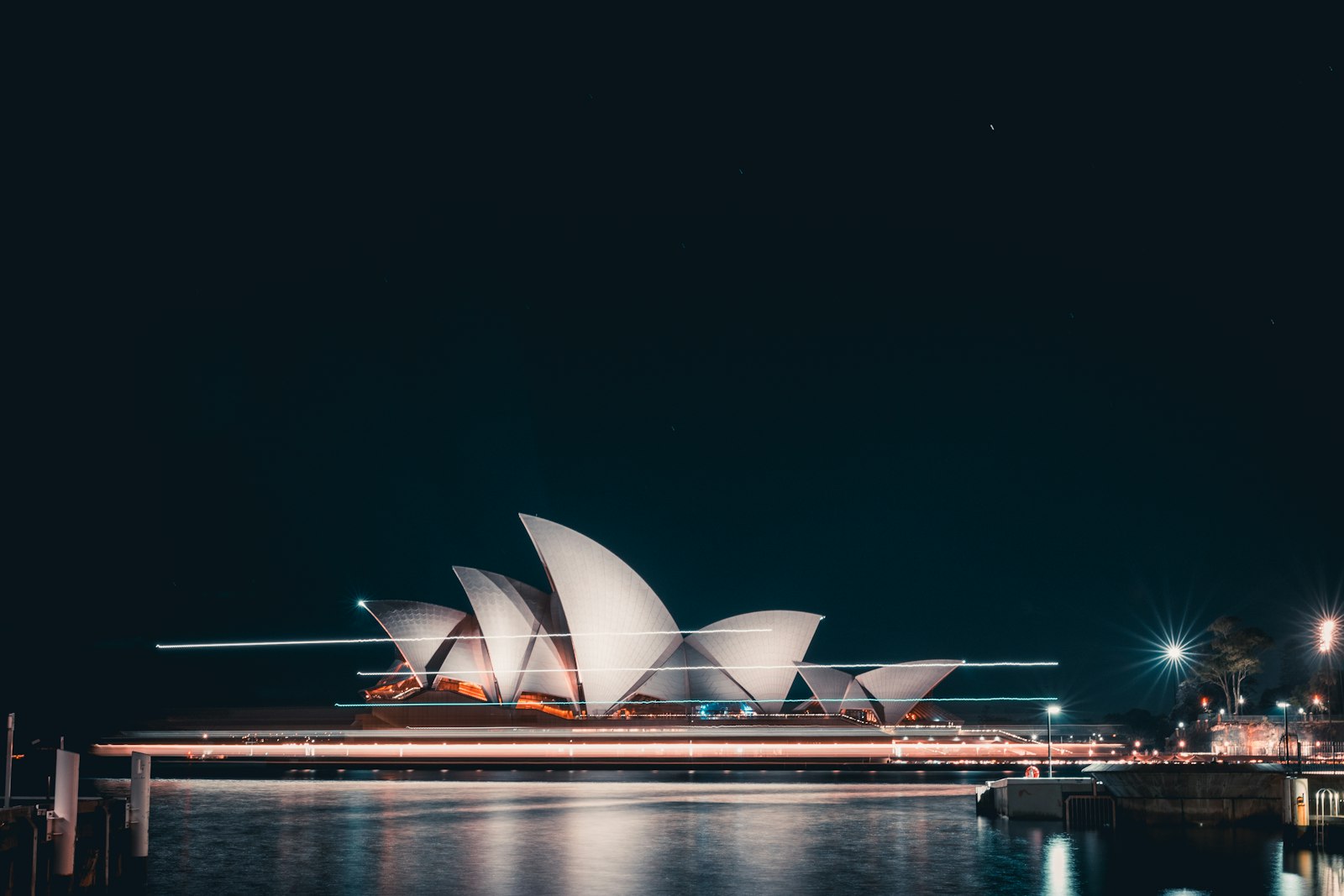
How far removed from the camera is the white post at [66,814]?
87.6ft

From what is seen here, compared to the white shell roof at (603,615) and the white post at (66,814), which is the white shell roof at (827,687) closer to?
the white shell roof at (603,615)

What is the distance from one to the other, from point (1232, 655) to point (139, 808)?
73.8 m

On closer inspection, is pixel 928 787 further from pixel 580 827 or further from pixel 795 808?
pixel 580 827

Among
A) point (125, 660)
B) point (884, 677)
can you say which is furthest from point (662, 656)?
A: point (125, 660)

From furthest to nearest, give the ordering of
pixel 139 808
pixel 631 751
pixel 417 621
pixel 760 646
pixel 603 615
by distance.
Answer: pixel 760 646, pixel 417 621, pixel 631 751, pixel 603 615, pixel 139 808

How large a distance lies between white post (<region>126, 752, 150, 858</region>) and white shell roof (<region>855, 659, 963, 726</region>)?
220 feet

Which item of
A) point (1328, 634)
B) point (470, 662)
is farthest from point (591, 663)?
point (1328, 634)

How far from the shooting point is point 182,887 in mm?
28141

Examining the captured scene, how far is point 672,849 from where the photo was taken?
110 feet

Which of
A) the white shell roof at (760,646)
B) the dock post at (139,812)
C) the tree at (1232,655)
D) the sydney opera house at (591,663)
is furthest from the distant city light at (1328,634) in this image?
the dock post at (139,812)

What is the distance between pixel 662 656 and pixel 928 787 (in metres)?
23.4

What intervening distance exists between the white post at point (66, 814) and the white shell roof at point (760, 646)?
2358 inches

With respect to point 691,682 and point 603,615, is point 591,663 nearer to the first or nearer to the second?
point 603,615

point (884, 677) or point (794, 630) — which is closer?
point (794, 630)
